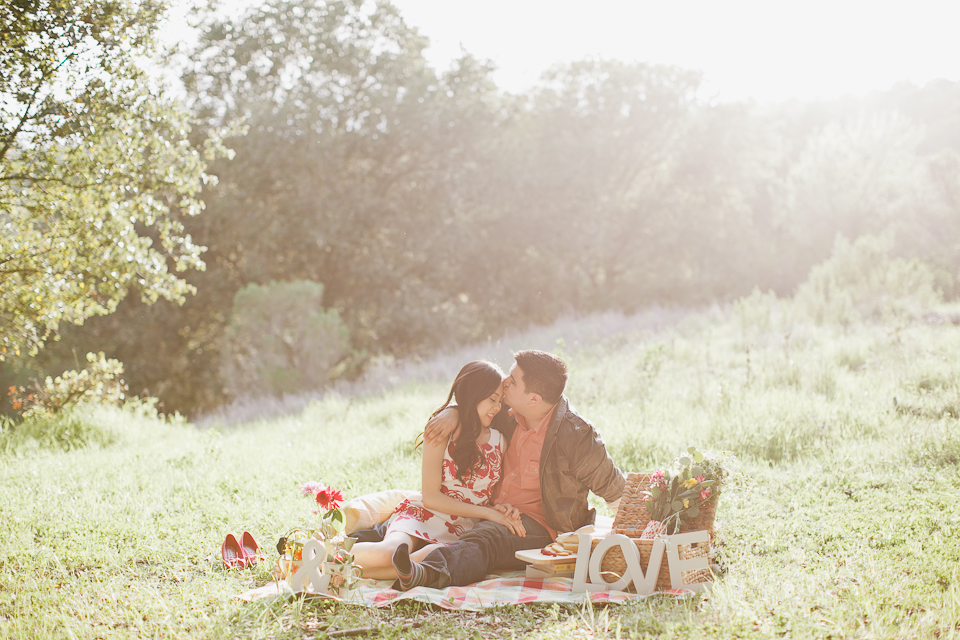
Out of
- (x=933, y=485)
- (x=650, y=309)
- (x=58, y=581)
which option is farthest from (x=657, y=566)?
(x=650, y=309)

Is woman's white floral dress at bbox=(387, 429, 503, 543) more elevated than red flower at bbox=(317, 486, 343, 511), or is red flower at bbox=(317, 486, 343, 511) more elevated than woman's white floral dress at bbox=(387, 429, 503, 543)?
red flower at bbox=(317, 486, 343, 511)

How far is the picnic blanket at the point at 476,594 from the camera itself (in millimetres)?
3520

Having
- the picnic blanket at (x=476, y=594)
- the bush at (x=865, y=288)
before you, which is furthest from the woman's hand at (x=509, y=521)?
the bush at (x=865, y=288)

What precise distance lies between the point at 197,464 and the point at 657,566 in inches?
181

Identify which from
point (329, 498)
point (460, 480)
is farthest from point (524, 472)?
point (329, 498)

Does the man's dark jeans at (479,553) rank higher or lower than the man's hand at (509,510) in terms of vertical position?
lower

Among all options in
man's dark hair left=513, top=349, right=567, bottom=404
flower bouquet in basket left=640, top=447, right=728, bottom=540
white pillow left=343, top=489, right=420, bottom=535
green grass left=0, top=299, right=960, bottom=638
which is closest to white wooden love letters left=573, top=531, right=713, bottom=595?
green grass left=0, top=299, right=960, bottom=638

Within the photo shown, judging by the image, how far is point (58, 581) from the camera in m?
3.85

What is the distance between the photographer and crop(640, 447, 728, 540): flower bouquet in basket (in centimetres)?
394

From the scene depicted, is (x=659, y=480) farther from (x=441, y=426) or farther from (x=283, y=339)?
(x=283, y=339)

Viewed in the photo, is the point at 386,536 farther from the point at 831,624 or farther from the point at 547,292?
the point at 547,292

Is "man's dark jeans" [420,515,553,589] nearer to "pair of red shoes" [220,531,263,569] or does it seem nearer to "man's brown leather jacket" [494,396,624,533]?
"man's brown leather jacket" [494,396,624,533]

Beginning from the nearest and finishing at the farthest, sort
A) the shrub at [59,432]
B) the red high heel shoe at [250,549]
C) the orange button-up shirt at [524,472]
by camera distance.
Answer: the red high heel shoe at [250,549]
the orange button-up shirt at [524,472]
the shrub at [59,432]

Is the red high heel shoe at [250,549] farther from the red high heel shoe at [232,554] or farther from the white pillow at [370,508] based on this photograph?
the white pillow at [370,508]
